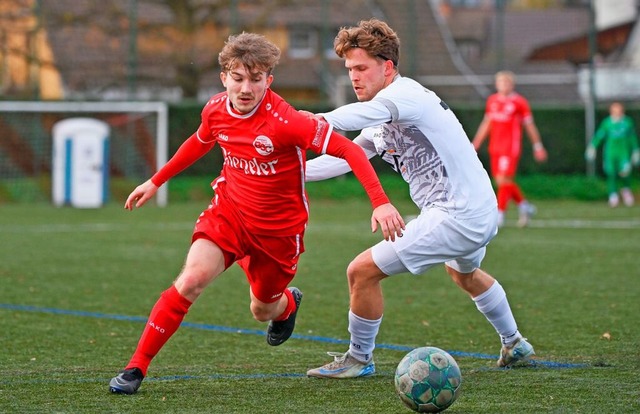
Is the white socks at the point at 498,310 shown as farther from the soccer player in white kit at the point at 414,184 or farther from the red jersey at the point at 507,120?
the red jersey at the point at 507,120

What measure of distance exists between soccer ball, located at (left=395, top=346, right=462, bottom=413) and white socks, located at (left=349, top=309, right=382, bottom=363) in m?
0.89

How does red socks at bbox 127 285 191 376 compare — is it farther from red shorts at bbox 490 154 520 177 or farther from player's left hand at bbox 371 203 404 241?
red shorts at bbox 490 154 520 177

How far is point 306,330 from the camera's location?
740cm

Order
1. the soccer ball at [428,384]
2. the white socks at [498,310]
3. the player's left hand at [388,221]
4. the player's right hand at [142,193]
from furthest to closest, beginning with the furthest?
1. the white socks at [498,310]
2. the player's right hand at [142,193]
3. the player's left hand at [388,221]
4. the soccer ball at [428,384]

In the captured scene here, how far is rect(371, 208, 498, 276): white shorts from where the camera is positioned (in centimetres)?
554

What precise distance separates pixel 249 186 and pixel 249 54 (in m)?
0.67

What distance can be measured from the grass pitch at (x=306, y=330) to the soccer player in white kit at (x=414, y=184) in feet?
1.34

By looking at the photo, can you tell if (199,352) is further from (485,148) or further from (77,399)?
(485,148)

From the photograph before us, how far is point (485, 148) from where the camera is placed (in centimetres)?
2262

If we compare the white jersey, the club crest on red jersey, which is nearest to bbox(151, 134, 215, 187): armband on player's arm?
the club crest on red jersey

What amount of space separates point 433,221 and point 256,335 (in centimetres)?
208

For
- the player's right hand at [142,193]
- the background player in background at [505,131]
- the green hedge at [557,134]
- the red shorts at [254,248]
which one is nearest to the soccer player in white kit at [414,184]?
the red shorts at [254,248]

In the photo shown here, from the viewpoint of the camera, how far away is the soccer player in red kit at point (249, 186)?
5.24 metres

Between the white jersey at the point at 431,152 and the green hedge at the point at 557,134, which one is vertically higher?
the white jersey at the point at 431,152
